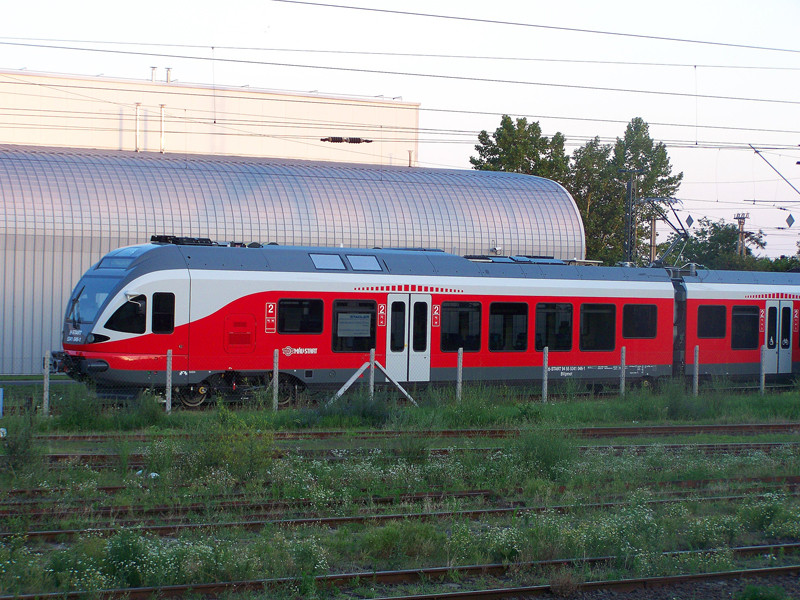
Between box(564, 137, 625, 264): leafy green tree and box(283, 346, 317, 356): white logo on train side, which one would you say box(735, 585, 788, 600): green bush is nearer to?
box(283, 346, 317, 356): white logo on train side

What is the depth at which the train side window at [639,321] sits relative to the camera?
2239cm

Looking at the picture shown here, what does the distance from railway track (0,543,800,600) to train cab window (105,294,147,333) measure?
34.4 feet

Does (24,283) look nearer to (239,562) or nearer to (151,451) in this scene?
(151,451)

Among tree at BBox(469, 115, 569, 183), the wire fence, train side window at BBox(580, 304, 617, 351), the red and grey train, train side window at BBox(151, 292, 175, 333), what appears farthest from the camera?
tree at BBox(469, 115, 569, 183)

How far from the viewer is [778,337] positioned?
24.7 metres

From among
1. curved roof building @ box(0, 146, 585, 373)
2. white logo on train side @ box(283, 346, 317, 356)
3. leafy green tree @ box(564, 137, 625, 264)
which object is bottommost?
white logo on train side @ box(283, 346, 317, 356)

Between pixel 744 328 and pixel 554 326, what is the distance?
6.39m

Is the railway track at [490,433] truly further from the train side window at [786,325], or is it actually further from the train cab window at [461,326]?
the train side window at [786,325]

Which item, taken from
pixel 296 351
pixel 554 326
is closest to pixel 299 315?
pixel 296 351

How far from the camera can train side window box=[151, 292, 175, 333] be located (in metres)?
17.3

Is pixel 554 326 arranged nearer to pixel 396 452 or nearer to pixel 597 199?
pixel 396 452

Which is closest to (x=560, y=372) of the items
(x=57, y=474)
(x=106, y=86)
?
(x=57, y=474)

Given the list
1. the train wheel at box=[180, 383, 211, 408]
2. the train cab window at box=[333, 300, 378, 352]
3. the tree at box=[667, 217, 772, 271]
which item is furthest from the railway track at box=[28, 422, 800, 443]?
the tree at box=[667, 217, 772, 271]

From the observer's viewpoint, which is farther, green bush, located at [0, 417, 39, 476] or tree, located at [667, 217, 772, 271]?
tree, located at [667, 217, 772, 271]
